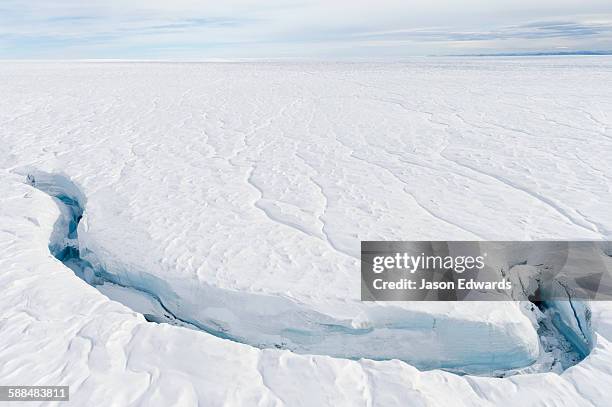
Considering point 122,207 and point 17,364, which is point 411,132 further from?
point 17,364

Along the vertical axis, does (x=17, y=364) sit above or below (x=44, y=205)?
below

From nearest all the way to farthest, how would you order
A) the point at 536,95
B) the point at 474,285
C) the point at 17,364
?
the point at 17,364 → the point at 474,285 → the point at 536,95

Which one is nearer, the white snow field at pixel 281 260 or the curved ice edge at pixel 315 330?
the white snow field at pixel 281 260

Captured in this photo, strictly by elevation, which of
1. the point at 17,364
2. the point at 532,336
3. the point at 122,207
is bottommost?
the point at 532,336

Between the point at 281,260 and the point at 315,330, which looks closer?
the point at 315,330

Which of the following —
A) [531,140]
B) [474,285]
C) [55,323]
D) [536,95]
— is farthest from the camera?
[536,95]

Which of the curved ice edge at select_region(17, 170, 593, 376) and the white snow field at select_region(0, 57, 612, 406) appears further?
the curved ice edge at select_region(17, 170, 593, 376)

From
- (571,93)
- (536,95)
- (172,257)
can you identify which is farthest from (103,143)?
(571,93)

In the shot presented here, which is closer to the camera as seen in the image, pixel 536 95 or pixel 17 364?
pixel 17 364
